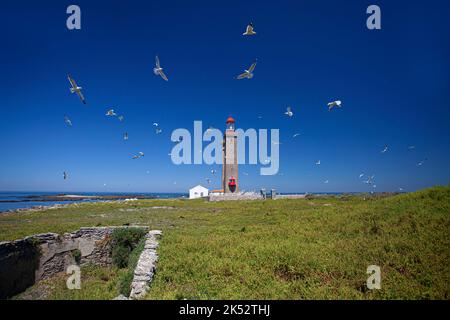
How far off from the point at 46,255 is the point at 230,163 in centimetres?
4134

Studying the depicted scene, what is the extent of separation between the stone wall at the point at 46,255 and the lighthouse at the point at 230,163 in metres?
37.9

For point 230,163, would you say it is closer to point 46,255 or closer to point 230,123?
point 230,123

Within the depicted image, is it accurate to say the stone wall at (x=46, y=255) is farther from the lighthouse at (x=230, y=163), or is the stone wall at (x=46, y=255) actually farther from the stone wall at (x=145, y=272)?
the lighthouse at (x=230, y=163)

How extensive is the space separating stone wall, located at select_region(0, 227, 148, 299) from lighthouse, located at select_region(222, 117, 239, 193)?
37.9 metres

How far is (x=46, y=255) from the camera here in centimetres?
1567

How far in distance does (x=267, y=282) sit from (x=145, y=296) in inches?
151

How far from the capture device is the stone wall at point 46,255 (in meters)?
13.2

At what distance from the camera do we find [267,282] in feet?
28.3

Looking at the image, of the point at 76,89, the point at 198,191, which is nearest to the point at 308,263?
the point at 76,89

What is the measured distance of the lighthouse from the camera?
180 feet

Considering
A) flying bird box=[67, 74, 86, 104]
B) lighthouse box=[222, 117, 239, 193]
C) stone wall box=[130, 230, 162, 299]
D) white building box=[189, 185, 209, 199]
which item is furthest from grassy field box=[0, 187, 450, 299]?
white building box=[189, 185, 209, 199]

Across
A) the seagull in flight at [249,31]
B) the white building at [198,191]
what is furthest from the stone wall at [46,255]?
the white building at [198,191]
